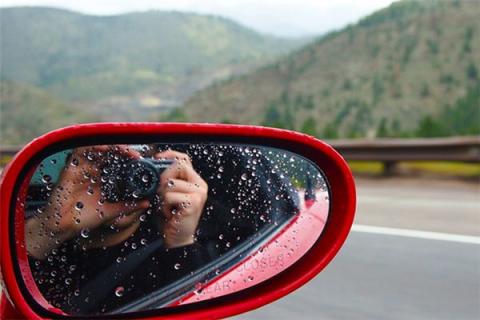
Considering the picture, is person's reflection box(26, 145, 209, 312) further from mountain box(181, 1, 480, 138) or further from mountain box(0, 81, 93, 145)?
mountain box(181, 1, 480, 138)

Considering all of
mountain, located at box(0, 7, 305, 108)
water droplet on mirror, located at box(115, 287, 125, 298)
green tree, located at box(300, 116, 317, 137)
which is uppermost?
water droplet on mirror, located at box(115, 287, 125, 298)

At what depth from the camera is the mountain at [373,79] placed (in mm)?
50469

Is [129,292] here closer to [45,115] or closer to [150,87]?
[45,115]

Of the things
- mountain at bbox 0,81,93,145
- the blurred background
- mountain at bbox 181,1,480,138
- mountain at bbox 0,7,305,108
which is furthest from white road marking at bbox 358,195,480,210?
mountain at bbox 0,7,305,108

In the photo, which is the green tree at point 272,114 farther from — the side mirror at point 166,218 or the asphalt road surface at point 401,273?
the side mirror at point 166,218

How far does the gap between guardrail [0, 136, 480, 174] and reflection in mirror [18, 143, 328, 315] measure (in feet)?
30.0

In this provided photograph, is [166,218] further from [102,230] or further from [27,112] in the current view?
[27,112]

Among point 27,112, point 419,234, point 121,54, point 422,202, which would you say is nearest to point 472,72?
point 27,112

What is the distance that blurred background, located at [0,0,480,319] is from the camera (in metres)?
4.23

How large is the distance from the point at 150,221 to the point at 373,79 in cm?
5732

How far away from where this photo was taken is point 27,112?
1538 inches

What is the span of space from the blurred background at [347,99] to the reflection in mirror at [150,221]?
165 centimetres

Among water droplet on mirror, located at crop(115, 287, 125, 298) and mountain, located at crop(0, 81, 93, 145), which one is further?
mountain, located at crop(0, 81, 93, 145)

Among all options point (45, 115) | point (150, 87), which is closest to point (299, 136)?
point (45, 115)
